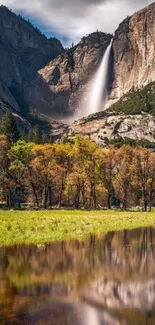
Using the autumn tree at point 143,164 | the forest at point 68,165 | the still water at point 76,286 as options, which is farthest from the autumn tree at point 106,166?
the still water at point 76,286

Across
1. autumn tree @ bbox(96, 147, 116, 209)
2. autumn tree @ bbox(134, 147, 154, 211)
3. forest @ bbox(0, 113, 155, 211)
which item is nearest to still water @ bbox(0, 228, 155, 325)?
forest @ bbox(0, 113, 155, 211)

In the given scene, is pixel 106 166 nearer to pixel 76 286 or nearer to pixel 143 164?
pixel 143 164

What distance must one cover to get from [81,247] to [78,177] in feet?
180

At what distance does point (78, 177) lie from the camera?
274ft

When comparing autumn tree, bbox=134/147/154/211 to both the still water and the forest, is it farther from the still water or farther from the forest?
the still water

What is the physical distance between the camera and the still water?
13.1 meters

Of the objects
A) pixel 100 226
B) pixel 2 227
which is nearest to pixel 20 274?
pixel 2 227

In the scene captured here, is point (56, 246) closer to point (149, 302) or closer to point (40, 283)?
point (40, 283)

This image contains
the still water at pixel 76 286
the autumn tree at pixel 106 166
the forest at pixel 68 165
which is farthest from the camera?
the autumn tree at pixel 106 166

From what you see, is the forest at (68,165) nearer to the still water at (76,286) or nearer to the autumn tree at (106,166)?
the autumn tree at (106,166)

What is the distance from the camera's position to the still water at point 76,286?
13109 mm

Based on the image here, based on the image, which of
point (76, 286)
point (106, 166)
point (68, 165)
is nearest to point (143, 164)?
point (106, 166)

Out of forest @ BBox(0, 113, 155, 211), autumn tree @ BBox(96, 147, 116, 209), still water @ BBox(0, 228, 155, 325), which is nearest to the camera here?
still water @ BBox(0, 228, 155, 325)

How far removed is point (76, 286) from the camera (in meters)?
17.1
